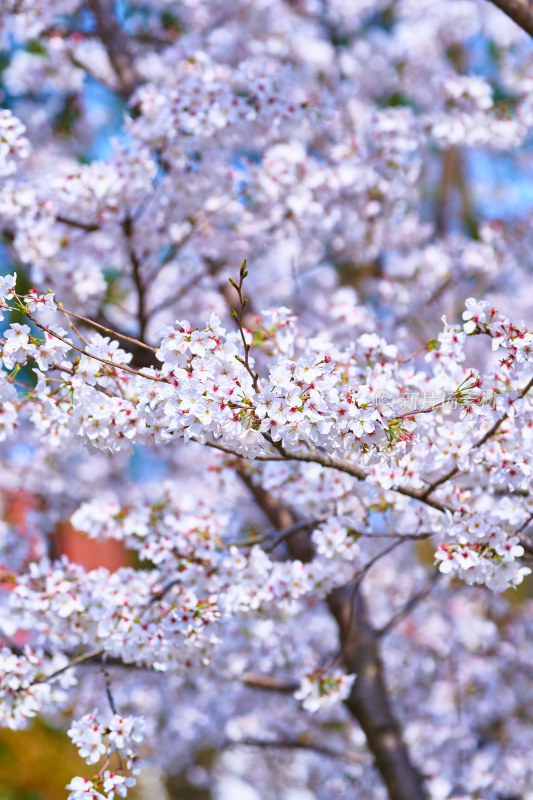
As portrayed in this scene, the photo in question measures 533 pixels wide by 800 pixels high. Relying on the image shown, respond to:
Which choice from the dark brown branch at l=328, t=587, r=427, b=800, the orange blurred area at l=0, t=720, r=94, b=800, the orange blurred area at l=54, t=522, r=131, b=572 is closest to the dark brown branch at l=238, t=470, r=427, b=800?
the dark brown branch at l=328, t=587, r=427, b=800

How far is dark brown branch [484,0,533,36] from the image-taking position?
11.2ft

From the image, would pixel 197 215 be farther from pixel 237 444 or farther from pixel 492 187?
pixel 492 187

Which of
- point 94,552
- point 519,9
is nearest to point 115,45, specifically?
point 519,9

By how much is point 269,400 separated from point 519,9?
2.30m

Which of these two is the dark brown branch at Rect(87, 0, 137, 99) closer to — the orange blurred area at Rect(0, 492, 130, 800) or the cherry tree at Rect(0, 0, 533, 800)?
the cherry tree at Rect(0, 0, 533, 800)

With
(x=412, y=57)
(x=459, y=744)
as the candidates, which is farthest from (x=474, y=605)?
(x=412, y=57)

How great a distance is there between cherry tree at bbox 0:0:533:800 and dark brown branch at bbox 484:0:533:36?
0.5 inches

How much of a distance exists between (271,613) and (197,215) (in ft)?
9.08

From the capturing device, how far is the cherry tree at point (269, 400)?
9.11 ft

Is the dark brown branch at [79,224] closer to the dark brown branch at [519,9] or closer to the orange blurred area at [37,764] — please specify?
the dark brown branch at [519,9]

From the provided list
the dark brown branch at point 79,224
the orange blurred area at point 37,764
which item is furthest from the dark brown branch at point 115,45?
the orange blurred area at point 37,764

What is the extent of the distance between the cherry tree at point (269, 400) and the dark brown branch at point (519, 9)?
0.01 m

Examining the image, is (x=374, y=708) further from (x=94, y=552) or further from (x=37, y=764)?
(x=94, y=552)

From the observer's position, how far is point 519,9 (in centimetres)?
342
